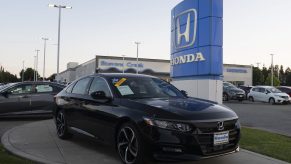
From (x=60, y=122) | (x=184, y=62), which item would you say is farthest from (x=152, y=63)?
(x=60, y=122)

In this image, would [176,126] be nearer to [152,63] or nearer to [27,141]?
[27,141]

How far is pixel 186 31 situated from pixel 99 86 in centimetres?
844

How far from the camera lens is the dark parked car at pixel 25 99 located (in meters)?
12.8

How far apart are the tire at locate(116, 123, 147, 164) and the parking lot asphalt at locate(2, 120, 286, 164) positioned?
357 millimetres

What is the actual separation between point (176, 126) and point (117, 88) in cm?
176

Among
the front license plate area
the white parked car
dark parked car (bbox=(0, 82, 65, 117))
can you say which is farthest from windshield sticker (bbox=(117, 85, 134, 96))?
the white parked car

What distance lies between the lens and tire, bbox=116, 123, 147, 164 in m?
5.62

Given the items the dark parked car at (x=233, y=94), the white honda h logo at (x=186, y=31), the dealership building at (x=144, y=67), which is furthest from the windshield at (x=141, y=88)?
the dealership building at (x=144, y=67)

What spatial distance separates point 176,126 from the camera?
17.8 ft

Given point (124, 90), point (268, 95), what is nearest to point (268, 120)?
point (124, 90)

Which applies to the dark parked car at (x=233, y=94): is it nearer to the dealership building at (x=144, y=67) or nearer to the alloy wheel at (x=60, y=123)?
the alloy wheel at (x=60, y=123)

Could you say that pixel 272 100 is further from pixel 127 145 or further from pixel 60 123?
pixel 127 145

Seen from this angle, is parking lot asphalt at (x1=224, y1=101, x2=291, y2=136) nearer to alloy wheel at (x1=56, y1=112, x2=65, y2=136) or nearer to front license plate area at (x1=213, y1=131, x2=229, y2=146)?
front license plate area at (x1=213, y1=131, x2=229, y2=146)

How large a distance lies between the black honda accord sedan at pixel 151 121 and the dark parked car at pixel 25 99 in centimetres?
589
